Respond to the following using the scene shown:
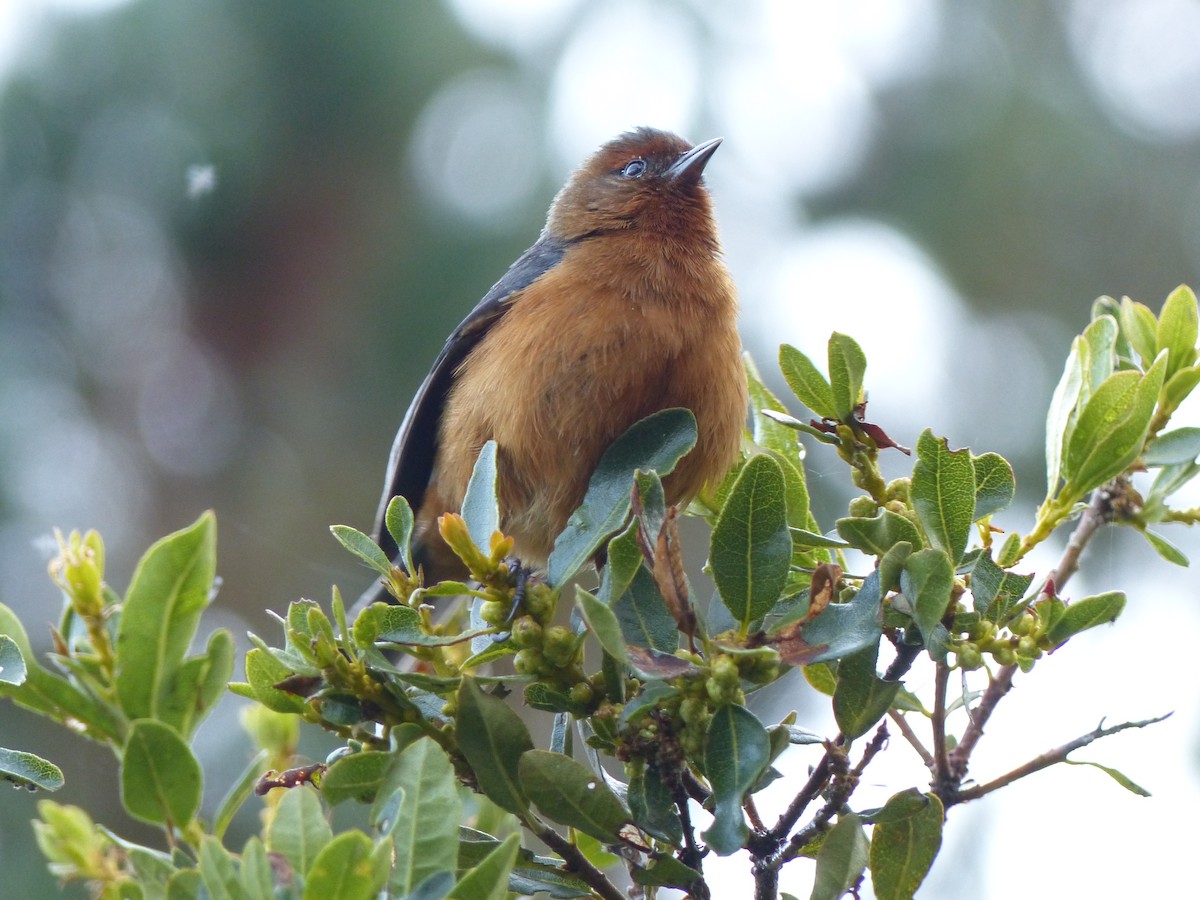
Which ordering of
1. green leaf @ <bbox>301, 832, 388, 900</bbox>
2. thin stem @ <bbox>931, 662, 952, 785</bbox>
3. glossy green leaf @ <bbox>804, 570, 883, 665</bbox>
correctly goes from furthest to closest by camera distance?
thin stem @ <bbox>931, 662, 952, 785</bbox> → glossy green leaf @ <bbox>804, 570, 883, 665</bbox> → green leaf @ <bbox>301, 832, 388, 900</bbox>

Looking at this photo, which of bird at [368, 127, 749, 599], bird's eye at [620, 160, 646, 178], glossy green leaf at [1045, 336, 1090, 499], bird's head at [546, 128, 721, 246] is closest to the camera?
glossy green leaf at [1045, 336, 1090, 499]

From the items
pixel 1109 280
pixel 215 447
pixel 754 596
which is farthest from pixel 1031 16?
pixel 754 596

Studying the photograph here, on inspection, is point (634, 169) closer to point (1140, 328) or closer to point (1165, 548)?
point (1140, 328)

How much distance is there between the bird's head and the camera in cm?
384

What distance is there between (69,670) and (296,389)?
678cm

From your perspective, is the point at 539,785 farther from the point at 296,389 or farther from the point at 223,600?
the point at 296,389

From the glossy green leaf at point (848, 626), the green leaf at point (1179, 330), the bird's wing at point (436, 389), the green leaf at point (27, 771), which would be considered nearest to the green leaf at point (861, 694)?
the glossy green leaf at point (848, 626)

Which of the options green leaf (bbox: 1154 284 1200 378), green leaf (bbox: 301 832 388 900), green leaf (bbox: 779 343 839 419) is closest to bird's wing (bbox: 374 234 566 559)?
green leaf (bbox: 779 343 839 419)

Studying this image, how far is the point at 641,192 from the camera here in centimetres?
401

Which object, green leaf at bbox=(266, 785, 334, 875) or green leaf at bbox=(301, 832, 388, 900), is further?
green leaf at bbox=(266, 785, 334, 875)

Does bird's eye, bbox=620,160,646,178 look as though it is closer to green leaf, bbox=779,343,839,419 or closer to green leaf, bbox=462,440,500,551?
green leaf, bbox=779,343,839,419

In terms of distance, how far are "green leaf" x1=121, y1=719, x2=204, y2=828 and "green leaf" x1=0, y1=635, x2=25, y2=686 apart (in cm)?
32

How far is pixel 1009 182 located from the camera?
26.6 ft

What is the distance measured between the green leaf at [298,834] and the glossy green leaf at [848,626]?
743 millimetres
